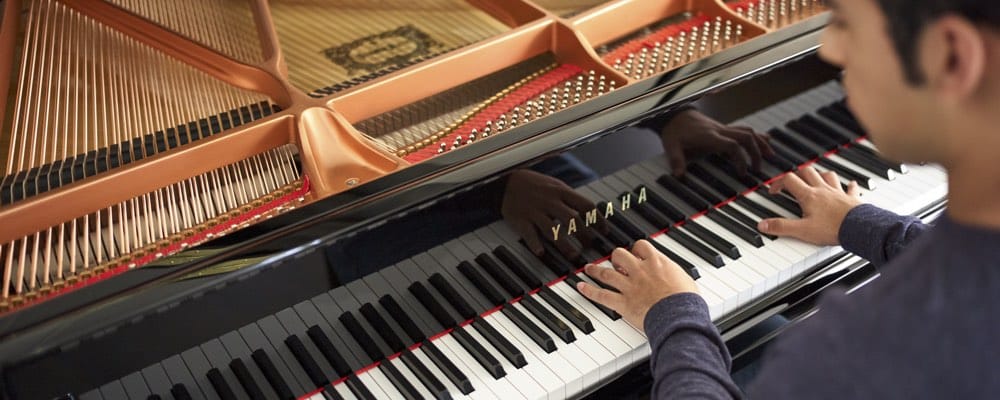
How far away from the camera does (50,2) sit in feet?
8.92

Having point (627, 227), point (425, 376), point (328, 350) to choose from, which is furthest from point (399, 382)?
point (627, 227)

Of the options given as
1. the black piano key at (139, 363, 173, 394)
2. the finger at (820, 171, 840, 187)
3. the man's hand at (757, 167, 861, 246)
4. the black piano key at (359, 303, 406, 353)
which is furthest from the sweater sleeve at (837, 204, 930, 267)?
the black piano key at (139, 363, 173, 394)

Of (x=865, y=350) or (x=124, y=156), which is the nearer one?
(x=865, y=350)

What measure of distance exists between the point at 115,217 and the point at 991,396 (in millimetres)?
1661

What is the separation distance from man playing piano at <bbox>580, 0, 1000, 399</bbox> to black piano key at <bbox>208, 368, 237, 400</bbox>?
109 cm

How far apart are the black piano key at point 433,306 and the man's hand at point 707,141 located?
695 millimetres

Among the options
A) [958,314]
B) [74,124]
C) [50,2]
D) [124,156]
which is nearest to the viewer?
[958,314]

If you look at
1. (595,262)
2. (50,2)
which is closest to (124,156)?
(50,2)

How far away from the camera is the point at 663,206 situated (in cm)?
238

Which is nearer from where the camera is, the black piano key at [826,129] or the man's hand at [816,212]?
the man's hand at [816,212]

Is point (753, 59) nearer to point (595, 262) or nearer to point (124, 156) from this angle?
point (595, 262)

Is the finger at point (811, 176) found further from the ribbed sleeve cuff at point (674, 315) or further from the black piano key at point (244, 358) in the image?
the black piano key at point (244, 358)

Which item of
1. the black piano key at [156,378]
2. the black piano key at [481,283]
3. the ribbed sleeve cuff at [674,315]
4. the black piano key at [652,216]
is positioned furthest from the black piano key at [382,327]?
the black piano key at [652,216]

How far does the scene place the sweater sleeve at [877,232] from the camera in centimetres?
223
